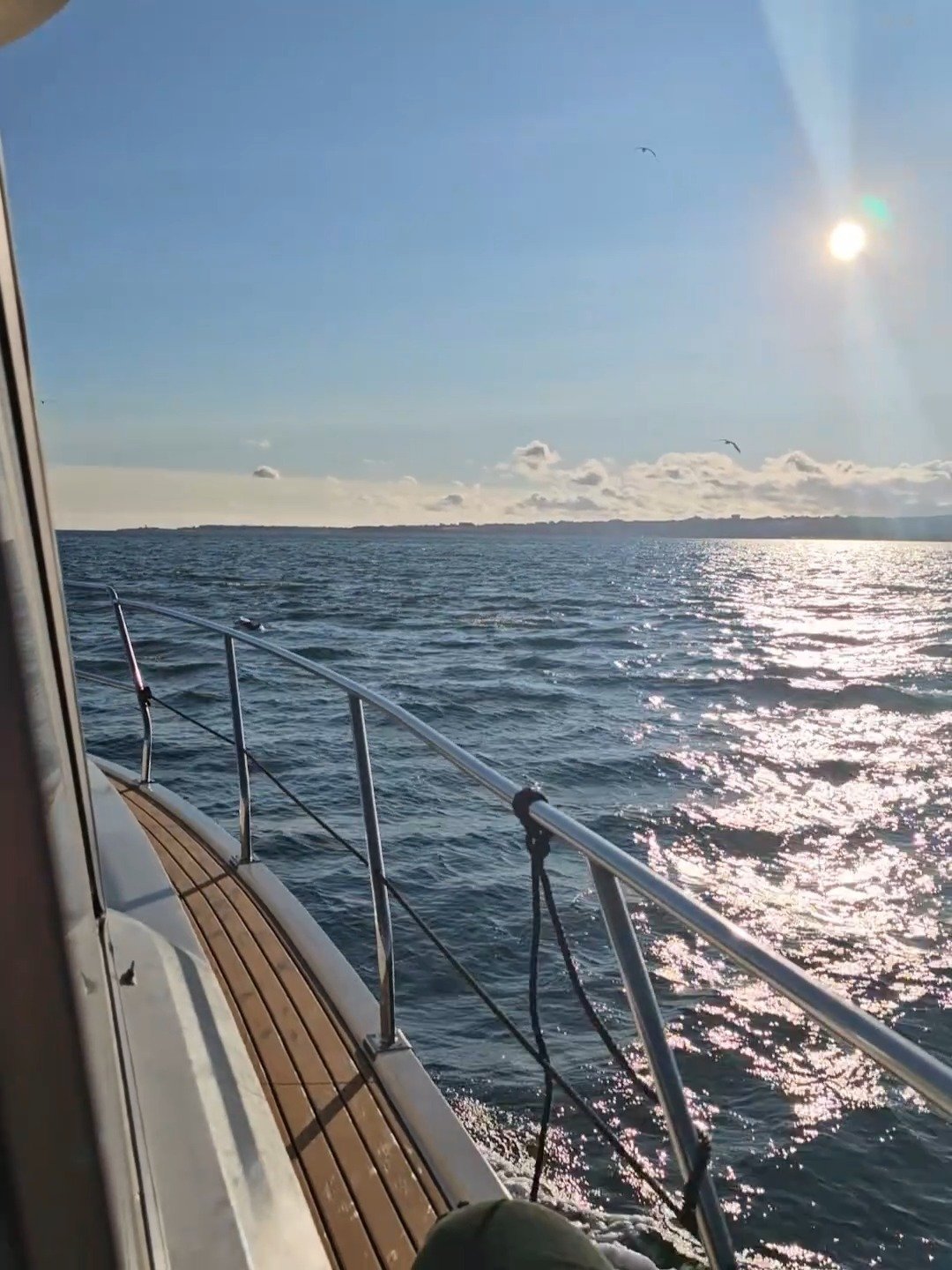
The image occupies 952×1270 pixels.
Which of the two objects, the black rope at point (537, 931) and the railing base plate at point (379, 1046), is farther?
the railing base plate at point (379, 1046)

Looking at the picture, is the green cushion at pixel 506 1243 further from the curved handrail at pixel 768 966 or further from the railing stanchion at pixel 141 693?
the railing stanchion at pixel 141 693

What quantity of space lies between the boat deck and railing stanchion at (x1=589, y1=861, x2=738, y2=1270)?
650mm

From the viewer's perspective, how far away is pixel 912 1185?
13.3ft

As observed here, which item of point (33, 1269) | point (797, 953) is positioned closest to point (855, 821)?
point (797, 953)

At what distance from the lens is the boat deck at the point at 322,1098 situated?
170 cm

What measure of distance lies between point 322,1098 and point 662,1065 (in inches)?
41.6

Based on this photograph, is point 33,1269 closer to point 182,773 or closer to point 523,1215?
point 523,1215

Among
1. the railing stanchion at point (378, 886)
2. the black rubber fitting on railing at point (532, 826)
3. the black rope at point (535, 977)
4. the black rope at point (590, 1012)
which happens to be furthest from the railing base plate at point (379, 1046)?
the black rubber fitting on railing at point (532, 826)

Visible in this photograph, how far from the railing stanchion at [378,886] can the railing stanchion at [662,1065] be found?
94 centimetres

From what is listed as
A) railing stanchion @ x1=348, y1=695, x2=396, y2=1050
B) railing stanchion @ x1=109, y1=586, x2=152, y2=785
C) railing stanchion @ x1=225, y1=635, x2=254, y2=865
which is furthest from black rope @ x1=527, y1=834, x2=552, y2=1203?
railing stanchion @ x1=109, y1=586, x2=152, y2=785

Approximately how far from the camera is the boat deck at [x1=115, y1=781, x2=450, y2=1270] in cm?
170

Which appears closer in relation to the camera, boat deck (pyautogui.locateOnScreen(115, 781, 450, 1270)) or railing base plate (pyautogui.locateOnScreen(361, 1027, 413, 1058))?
boat deck (pyautogui.locateOnScreen(115, 781, 450, 1270))

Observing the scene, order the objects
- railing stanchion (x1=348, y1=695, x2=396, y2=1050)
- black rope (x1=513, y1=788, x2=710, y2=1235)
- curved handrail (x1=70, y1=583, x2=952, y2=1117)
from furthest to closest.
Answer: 1. railing stanchion (x1=348, y1=695, x2=396, y2=1050)
2. black rope (x1=513, y1=788, x2=710, y2=1235)
3. curved handrail (x1=70, y1=583, x2=952, y2=1117)

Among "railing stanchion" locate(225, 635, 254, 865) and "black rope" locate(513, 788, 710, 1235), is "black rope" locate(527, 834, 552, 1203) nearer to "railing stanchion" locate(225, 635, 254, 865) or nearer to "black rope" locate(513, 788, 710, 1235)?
"black rope" locate(513, 788, 710, 1235)
